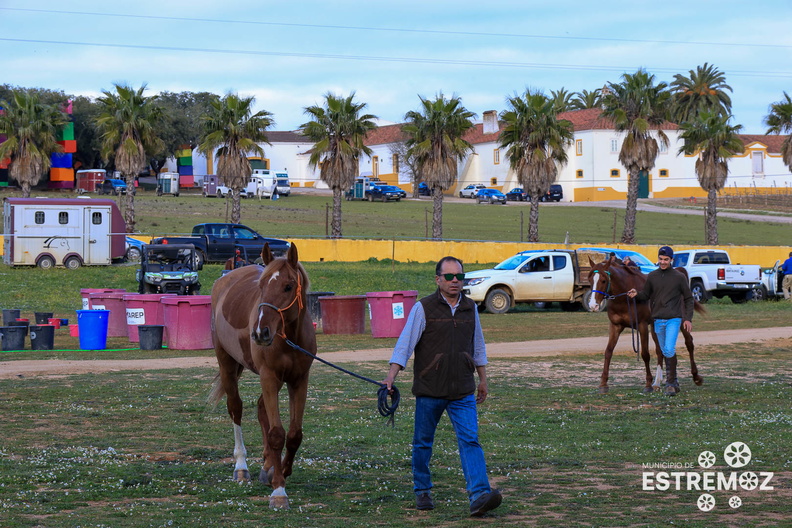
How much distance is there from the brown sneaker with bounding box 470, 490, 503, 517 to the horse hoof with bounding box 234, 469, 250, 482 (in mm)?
2398

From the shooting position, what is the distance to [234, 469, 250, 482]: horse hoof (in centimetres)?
Answer: 851

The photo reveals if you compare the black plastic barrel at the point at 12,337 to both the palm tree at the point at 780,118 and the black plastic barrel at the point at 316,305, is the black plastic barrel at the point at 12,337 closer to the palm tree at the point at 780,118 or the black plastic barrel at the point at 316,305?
the black plastic barrel at the point at 316,305

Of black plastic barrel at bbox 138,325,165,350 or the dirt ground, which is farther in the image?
black plastic barrel at bbox 138,325,165,350

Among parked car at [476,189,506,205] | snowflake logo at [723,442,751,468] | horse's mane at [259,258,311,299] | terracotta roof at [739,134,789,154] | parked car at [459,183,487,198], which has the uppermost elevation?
terracotta roof at [739,134,789,154]

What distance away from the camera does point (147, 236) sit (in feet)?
128

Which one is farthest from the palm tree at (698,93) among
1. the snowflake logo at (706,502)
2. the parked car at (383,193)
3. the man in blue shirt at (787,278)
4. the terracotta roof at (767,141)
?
the snowflake logo at (706,502)

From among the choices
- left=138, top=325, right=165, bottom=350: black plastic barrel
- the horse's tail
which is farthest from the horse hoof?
left=138, top=325, right=165, bottom=350: black plastic barrel

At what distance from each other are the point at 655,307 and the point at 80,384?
8.63 meters

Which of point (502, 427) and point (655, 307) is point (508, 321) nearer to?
point (655, 307)

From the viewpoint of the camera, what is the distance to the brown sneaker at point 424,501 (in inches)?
288

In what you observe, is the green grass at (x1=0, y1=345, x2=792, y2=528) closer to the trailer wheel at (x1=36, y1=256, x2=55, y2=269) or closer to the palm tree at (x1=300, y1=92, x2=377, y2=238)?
the trailer wheel at (x1=36, y1=256, x2=55, y2=269)

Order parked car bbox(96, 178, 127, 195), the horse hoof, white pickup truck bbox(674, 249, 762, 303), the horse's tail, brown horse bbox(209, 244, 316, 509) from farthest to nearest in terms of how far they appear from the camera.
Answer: parked car bbox(96, 178, 127, 195)
white pickup truck bbox(674, 249, 762, 303)
the horse's tail
the horse hoof
brown horse bbox(209, 244, 316, 509)

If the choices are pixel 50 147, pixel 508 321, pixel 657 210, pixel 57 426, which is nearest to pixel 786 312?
pixel 508 321

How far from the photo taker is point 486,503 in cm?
696
